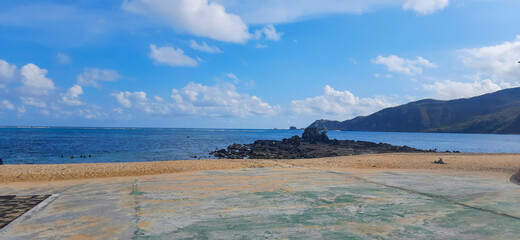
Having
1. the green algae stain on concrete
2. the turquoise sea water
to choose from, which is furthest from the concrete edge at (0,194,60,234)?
the turquoise sea water

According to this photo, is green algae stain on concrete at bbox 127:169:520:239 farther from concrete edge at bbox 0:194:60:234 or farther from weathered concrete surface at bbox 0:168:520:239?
concrete edge at bbox 0:194:60:234

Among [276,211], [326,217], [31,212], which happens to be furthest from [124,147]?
[326,217]

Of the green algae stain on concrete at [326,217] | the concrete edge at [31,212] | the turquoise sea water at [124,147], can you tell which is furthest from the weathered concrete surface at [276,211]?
the turquoise sea water at [124,147]

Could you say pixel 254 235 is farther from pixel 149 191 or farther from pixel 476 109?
pixel 476 109

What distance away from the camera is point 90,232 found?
5699 millimetres

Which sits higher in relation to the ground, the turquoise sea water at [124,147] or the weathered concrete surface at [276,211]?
the weathered concrete surface at [276,211]

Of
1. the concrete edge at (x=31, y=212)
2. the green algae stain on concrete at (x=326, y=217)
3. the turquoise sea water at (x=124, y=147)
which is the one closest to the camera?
the green algae stain on concrete at (x=326, y=217)

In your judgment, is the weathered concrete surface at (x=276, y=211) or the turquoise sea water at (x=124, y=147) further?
the turquoise sea water at (x=124, y=147)

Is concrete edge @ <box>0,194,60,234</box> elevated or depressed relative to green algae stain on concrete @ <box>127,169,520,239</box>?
depressed

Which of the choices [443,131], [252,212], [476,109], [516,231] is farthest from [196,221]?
[476,109]

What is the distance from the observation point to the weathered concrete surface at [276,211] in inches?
221

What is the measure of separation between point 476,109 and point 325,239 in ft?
769

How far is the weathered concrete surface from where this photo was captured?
5.62 m

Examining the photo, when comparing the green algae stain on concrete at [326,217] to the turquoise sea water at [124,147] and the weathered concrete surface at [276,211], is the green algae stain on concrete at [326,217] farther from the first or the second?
the turquoise sea water at [124,147]
